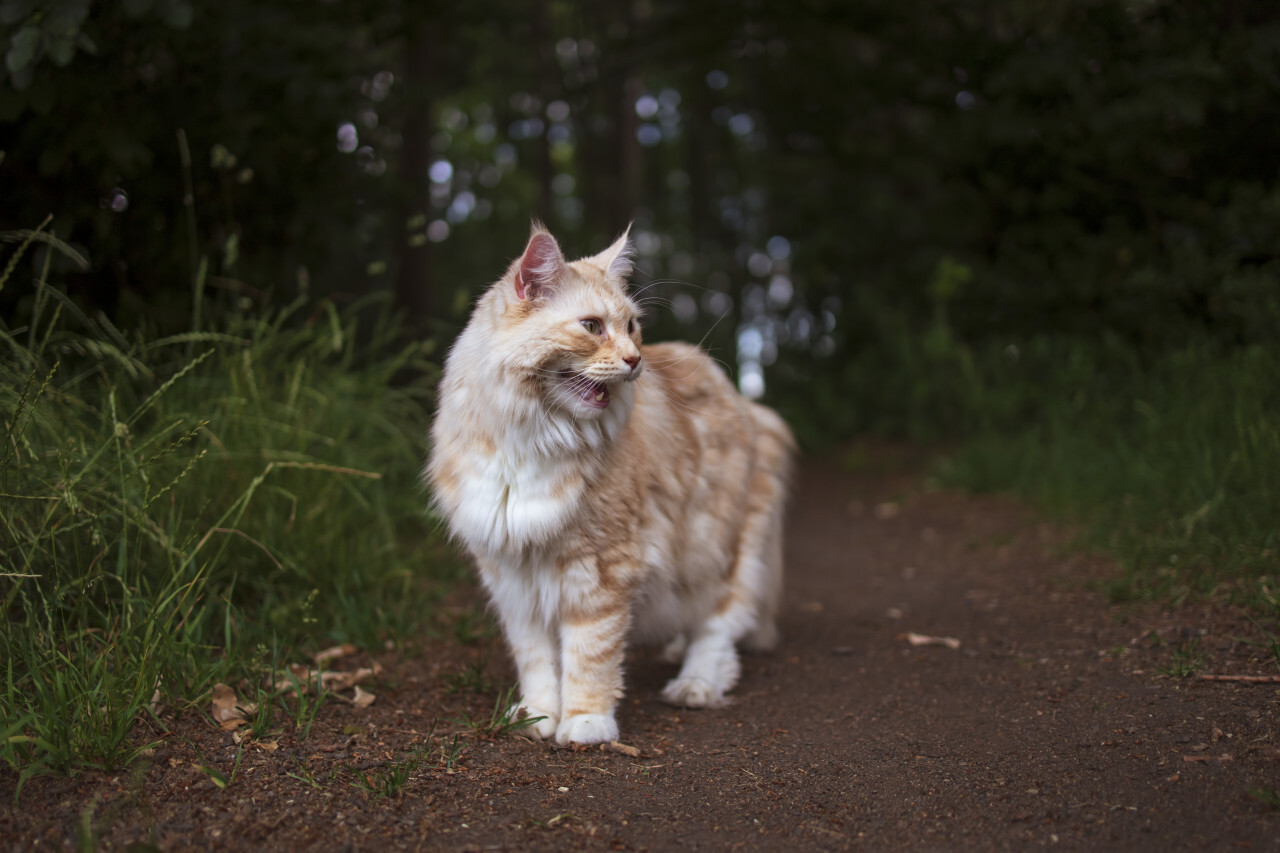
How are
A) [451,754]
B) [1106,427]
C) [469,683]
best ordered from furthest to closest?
[1106,427], [469,683], [451,754]

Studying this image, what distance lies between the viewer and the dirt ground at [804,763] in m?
1.97

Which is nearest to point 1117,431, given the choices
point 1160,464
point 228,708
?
point 1160,464

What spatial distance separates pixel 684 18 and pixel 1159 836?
5.31 meters

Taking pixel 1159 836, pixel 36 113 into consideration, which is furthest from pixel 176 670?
pixel 1159 836

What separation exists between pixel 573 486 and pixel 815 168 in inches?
227

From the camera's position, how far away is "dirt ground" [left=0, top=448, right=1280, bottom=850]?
1.97 metres

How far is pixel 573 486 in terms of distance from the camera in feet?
8.48

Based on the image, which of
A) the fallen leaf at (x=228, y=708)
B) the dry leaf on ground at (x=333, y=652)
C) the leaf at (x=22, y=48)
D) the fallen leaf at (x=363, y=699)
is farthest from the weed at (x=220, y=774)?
the leaf at (x=22, y=48)

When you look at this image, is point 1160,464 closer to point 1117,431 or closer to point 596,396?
point 1117,431

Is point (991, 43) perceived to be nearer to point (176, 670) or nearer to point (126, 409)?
point (126, 409)

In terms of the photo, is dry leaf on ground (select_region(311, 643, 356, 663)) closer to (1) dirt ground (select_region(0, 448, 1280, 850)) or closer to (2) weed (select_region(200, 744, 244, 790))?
(1) dirt ground (select_region(0, 448, 1280, 850))

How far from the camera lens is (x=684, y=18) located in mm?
5887

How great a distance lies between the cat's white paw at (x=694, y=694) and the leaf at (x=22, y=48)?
2.70 meters

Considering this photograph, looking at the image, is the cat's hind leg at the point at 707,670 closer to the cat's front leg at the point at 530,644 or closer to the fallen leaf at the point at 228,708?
the cat's front leg at the point at 530,644
